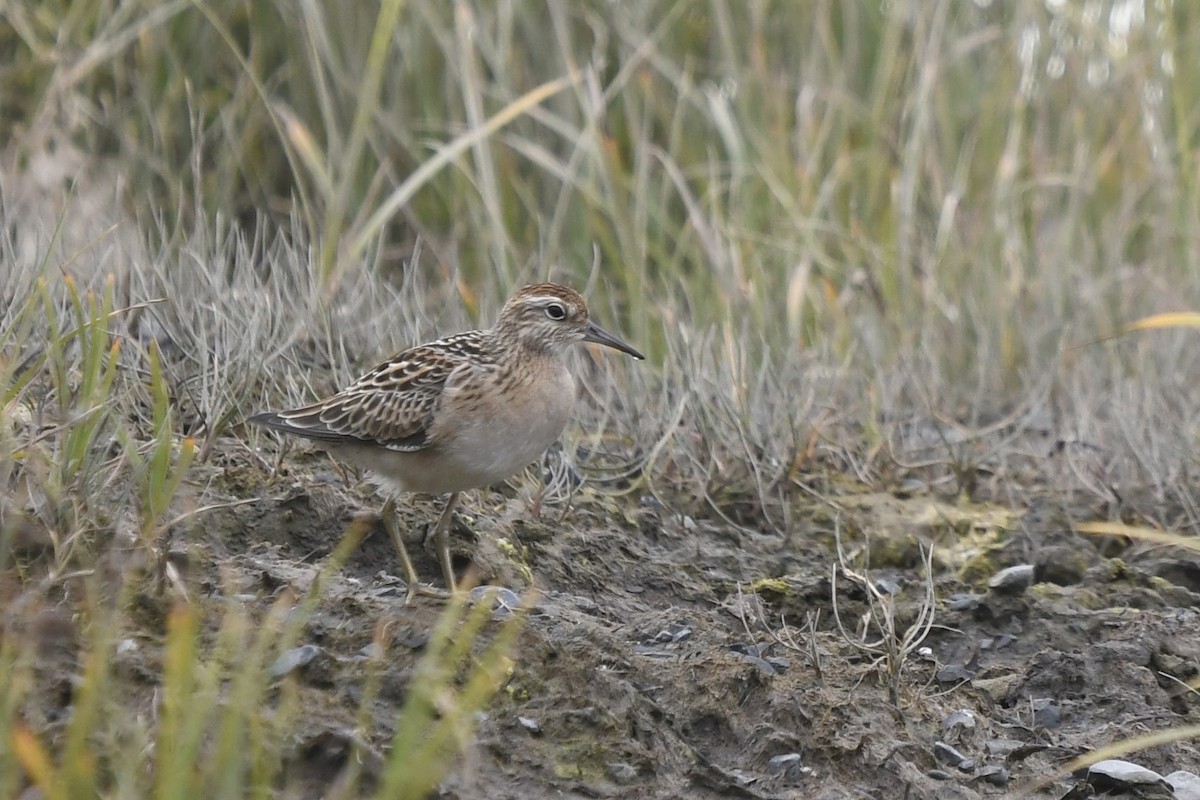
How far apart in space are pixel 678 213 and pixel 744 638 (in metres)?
4.93

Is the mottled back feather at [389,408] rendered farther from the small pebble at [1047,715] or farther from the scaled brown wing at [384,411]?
the small pebble at [1047,715]

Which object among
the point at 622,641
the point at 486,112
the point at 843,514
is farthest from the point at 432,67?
the point at 622,641

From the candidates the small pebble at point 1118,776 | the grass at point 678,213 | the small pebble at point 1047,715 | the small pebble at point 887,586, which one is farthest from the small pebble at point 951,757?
Result: the grass at point 678,213

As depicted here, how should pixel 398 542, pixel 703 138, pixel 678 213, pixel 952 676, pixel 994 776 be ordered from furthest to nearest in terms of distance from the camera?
pixel 703 138
pixel 678 213
pixel 398 542
pixel 952 676
pixel 994 776

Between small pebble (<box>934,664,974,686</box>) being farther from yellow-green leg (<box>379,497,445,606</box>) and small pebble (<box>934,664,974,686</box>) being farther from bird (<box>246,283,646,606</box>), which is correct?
yellow-green leg (<box>379,497,445,606</box>)

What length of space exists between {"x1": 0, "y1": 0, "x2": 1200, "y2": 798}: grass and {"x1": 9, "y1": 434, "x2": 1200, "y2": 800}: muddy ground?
0.26 metres

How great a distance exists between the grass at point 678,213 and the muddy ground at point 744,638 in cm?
26

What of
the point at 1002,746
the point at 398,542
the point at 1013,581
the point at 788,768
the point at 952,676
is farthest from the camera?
the point at 1013,581

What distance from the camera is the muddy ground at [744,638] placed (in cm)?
359

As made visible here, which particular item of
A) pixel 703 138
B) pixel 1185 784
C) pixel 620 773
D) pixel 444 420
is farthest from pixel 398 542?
pixel 703 138

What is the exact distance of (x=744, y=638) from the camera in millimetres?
4266

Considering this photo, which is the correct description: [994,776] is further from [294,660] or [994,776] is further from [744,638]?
[294,660]

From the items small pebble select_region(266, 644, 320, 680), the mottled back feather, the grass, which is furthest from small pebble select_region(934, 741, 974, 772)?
the grass

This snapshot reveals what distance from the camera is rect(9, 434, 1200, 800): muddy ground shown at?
141 inches
